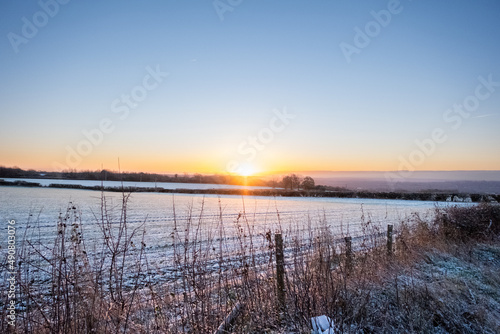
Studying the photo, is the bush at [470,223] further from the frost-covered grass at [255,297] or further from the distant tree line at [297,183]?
the distant tree line at [297,183]

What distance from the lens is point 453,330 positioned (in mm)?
5887

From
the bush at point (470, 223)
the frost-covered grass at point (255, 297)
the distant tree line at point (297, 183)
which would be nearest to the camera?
the frost-covered grass at point (255, 297)

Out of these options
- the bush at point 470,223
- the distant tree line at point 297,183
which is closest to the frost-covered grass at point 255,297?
the bush at point 470,223

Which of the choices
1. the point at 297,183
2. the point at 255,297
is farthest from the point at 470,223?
the point at 297,183

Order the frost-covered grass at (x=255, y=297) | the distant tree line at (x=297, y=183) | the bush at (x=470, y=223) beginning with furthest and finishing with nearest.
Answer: the distant tree line at (x=297, y=183) → the bush at (x=470, y=223) → the frost-covered grass at (x=255, y=297)

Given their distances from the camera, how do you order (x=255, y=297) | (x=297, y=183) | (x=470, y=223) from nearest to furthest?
1. (x=255, y=297)
2. (x=470, y=223)
3. (x=297, y=183)

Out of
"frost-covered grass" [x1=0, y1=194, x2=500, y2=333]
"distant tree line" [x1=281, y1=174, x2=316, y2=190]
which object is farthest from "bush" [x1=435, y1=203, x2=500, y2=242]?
"distant tree line" [x1=281, y1=174, x2=316, y2=190]

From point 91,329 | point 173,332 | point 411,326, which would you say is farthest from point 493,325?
point 91,329

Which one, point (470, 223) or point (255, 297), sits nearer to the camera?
point (255, 297)

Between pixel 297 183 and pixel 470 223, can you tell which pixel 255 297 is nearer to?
pixel 470 223

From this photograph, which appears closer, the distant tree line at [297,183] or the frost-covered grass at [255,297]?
the frost-covered grass at [255,297]

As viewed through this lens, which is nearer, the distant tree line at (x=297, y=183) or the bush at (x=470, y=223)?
the bush at (x=470, y=223)

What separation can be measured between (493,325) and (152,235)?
16.2 m

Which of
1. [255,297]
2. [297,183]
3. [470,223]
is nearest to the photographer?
[255,297]
